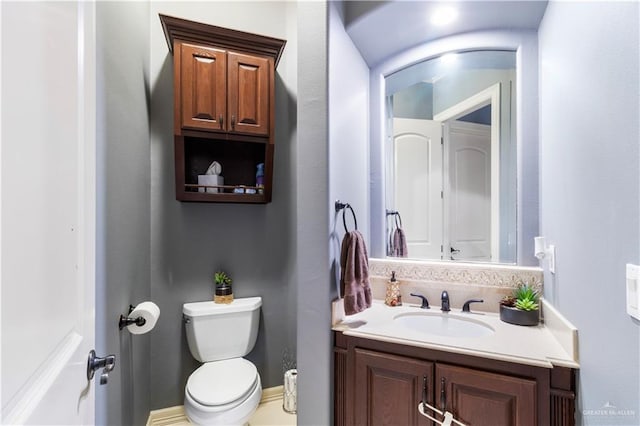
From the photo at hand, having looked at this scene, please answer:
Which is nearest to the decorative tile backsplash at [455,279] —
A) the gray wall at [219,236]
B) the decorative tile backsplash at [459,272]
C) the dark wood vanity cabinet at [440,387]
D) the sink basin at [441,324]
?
the decorative tile backsplash at [459,272]

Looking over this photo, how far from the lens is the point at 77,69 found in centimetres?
65

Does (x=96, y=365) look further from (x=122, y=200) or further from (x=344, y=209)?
(x=344, y=209)

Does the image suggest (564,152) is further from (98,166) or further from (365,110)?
(98,166)

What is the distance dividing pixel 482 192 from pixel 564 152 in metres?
0.56

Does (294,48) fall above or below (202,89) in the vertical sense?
above

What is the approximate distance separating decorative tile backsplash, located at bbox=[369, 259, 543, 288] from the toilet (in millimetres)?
925

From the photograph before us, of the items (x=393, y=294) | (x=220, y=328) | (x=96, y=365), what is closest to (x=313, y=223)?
(x=393, y=294)

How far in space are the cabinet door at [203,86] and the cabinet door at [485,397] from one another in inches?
70.0

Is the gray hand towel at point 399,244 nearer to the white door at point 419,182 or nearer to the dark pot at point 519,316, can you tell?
the white door at point 419,182

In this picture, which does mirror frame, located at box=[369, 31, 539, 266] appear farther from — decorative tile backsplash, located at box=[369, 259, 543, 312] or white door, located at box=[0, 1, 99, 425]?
white door, located at box=[0, 1, 99, 425]

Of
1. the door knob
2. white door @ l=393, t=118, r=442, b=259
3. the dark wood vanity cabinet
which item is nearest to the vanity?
the dark wood vanity cabinet

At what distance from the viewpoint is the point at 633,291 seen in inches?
24.8

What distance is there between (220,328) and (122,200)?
3.31ft

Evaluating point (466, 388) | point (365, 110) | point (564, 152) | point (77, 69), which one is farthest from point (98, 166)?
point (564, 152)
